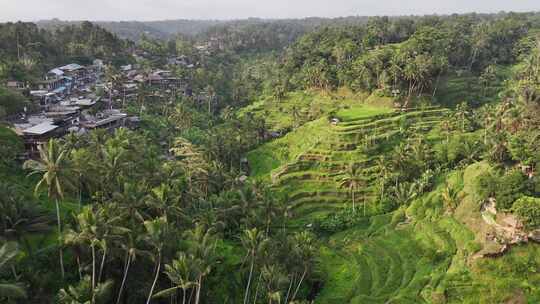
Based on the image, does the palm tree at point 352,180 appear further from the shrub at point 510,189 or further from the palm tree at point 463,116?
the shrub at point 510,189

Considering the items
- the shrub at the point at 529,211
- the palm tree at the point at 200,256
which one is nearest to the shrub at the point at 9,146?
the palm tree at the point at 200,256

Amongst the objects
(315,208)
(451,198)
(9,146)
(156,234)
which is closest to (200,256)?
(156,234)

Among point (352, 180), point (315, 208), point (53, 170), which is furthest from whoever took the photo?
point (352, 180)

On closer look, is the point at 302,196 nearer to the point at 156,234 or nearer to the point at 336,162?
the point at 336,162

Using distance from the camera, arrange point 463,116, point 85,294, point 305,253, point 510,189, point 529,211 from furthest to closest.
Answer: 1. point 463,116
2. point 510,189
3. point 529,211
4. point 305,253
5. point 85,294

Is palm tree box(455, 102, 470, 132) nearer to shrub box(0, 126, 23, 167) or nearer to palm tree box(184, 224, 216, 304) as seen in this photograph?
palm tree box(184, 224, 216, 304)

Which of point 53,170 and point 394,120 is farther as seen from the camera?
point 394,120

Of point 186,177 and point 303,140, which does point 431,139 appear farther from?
point 186,177

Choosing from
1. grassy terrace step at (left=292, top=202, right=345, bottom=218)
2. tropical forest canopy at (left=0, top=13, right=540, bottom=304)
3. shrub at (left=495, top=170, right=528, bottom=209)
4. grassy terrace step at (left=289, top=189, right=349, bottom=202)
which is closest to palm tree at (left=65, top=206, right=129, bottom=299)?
tropical forest canopy at (left=0, top=13, right=540, bottom=304)

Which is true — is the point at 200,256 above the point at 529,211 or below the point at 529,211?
below
